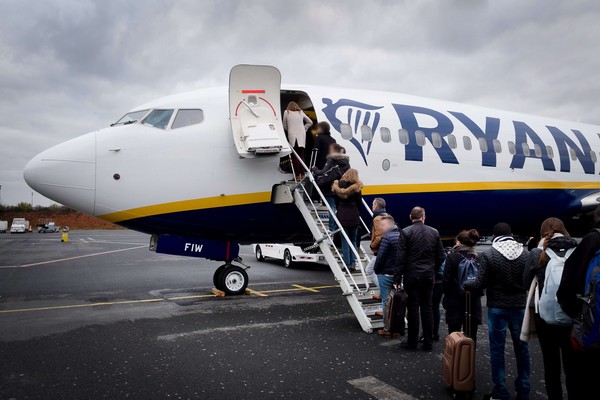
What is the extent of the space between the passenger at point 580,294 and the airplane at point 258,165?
582cm

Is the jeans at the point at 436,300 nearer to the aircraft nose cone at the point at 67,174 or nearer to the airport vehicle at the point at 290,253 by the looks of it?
the aircraft nose cone at the point at 67,174

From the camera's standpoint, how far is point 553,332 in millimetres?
3758

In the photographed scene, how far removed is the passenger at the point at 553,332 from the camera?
356cm

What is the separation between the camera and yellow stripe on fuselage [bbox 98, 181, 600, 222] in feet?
27.3

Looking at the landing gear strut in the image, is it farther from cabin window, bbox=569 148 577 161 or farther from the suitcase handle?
cabin window, bbox=569 148 577 161

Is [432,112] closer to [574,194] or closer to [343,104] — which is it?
[343,104]

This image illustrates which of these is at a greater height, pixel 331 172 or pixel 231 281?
pixel 331 172

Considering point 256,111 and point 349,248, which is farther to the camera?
point 256,111

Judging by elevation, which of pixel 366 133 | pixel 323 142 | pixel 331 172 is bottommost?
pixel 331 172

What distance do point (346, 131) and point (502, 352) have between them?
20.0 feet

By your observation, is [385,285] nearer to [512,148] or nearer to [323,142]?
[323,142]

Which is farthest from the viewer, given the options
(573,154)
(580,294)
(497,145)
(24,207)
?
(24,207)

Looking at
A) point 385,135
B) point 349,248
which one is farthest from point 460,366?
point 385,135

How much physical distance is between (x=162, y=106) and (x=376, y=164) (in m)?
4.61
